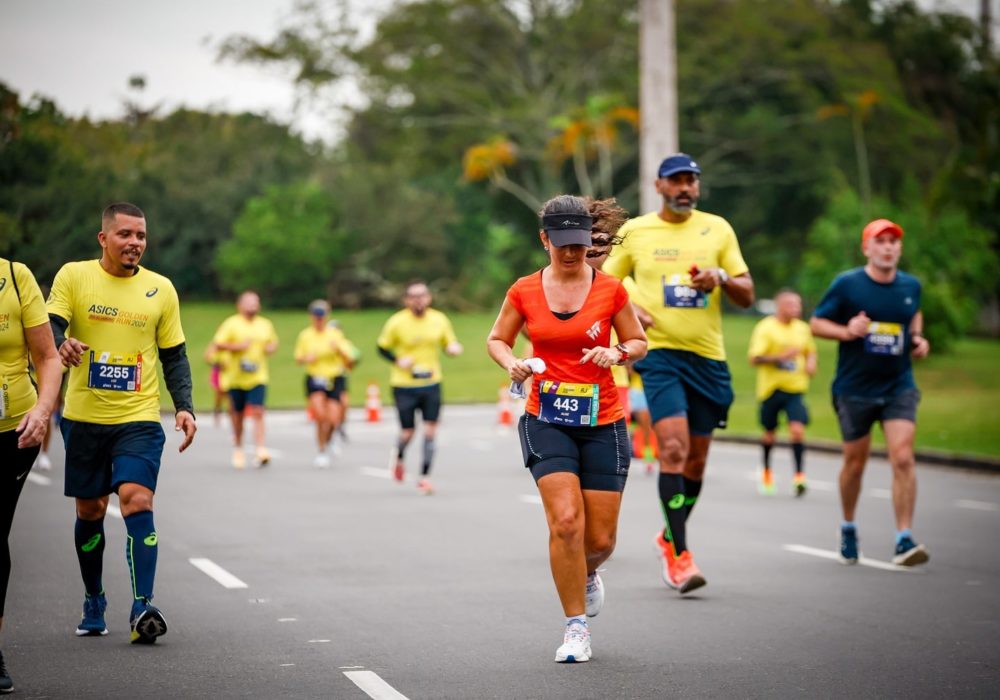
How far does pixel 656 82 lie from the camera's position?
22188 millimetres

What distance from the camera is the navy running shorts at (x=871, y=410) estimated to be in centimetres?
1029

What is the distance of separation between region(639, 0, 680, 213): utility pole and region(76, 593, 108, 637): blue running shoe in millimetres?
14971

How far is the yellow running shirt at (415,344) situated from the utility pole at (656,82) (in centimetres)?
562

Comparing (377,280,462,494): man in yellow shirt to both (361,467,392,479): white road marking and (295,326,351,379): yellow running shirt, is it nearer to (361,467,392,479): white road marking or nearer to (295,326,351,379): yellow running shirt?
(361,467,392,479): white road marking

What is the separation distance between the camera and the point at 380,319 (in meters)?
55.1

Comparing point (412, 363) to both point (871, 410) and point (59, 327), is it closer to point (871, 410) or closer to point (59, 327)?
point (871, 410)

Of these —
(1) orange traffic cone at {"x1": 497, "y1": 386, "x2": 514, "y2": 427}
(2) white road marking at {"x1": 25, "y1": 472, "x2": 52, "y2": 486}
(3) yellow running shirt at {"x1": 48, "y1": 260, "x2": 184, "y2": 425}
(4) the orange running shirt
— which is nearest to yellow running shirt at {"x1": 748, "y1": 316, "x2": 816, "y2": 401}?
(2) white road marking at {"x1": 25, "y1": 472, "x2": 52, "y2": 486}

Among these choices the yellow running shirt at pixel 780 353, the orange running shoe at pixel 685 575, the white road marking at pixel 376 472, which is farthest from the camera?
the white road marking at pixel 376 472

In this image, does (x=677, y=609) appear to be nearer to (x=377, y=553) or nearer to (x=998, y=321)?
(x=377, y=553)

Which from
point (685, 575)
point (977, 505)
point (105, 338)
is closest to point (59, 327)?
point (105, 338)

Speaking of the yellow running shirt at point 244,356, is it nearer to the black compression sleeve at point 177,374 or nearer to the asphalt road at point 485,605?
the asphalt road at point 485,605

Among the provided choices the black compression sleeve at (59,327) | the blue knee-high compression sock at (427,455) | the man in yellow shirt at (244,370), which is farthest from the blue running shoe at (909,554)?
the man in yellow shirt at (244,370)

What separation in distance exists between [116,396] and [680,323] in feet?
11.4

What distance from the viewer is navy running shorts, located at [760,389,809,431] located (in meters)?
16.6
